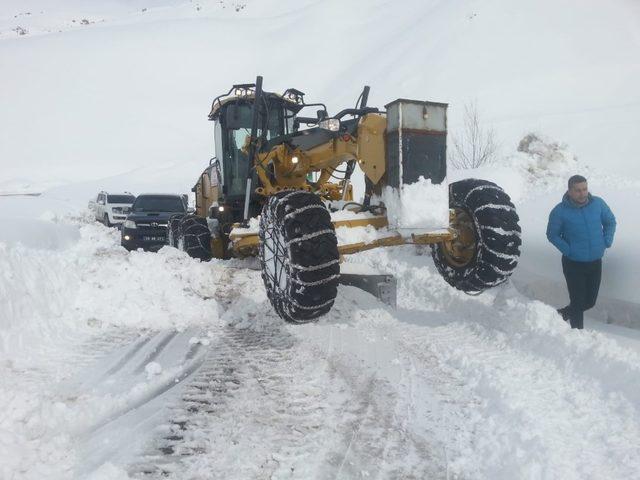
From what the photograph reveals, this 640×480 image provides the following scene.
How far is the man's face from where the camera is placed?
500 centimetres

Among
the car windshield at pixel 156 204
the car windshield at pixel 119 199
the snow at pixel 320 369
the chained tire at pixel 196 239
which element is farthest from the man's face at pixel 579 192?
the car windshield at pixel 119 199

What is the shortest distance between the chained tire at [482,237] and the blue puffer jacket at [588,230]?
51 cm

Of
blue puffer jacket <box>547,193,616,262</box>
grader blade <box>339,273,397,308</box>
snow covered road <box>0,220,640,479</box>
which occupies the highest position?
blue puffer jacket <box>547,193,616,262</box>

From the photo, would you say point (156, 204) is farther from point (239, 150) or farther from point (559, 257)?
point (559, 257)

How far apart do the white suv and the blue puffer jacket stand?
1731 cm

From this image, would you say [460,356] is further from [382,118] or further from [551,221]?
[382,118]

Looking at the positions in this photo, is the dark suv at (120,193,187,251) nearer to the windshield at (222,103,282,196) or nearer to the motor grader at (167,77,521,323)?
the windshield at (222,103,282,196)

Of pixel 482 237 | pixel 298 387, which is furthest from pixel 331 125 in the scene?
pixel 298 387

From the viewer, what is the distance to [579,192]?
16.5 feet

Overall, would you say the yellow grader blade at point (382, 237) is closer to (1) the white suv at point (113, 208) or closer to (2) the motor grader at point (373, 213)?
(2) the motor grader at point (373, 213)

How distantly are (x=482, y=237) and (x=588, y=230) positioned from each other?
3.24ft

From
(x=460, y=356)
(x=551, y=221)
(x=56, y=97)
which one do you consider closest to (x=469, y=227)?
(x=551, y=221)

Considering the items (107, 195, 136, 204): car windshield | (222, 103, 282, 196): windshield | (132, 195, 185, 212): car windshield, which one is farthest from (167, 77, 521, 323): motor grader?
(107, 195, 136, 204): car windshield

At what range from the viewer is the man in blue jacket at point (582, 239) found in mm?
5020
